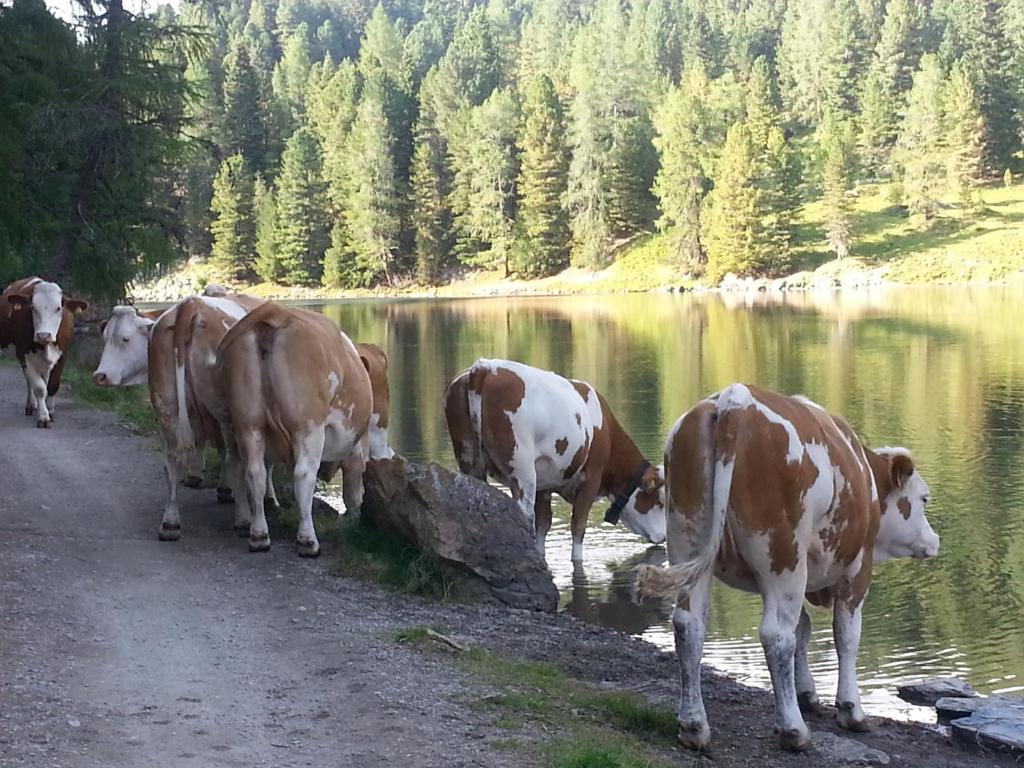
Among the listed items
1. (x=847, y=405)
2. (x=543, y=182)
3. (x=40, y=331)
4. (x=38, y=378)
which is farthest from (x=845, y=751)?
(x=543, y=182)

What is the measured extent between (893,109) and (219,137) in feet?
187

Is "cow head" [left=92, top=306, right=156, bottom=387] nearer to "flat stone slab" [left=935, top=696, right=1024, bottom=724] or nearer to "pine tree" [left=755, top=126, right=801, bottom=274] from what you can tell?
"flat stone slab" [left=935, top=696, right=1024, bottom=724]

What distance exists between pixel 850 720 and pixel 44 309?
41.8 ft

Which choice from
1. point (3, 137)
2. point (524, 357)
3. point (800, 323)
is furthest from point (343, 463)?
point (800, 323)

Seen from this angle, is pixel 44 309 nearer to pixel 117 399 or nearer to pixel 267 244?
pixel 117 399

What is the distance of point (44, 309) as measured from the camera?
16.5 m

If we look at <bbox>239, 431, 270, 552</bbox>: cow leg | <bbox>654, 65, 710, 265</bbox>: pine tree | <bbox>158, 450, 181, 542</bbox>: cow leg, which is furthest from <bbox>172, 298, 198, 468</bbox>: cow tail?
<bbox>654, 65, 710, 265</bbox>: pine tree

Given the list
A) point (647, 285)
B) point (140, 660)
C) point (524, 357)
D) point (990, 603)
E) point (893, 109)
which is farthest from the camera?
point (893, 109)

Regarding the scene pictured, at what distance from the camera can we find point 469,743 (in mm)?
5691

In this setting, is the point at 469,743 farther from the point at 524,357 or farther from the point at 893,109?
the point at 893,109

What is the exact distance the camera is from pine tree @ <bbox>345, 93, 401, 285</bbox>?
9762 cm

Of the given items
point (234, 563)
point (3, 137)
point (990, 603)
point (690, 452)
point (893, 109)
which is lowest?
point (990, 603)

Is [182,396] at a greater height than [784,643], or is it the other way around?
[182,396]

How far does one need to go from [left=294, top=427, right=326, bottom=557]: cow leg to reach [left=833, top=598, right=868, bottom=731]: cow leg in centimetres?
416
